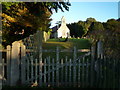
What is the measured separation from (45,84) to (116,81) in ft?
9.31

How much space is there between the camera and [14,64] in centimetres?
584

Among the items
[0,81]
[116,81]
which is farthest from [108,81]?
[0,81]

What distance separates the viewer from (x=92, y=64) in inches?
233

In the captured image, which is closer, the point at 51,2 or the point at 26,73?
the point at 26,73

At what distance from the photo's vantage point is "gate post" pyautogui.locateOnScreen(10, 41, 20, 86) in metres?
5.82

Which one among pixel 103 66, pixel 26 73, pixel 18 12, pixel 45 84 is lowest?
pixel 45 84

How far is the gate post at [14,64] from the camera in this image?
582 centimetres

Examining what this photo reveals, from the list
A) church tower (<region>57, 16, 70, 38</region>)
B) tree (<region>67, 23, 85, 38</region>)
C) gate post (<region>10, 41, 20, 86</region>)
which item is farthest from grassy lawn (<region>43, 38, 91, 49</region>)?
church tower (<region>57, 16, 70, 38</region>)

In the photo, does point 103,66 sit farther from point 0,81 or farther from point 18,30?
point 18,30

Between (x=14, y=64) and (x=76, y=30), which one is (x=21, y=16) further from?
(x=76, y=30)

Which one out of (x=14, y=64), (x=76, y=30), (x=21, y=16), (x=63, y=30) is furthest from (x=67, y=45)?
(x=63, y=30)

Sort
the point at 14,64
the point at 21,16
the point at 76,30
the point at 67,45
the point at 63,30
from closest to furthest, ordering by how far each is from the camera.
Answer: the point at 14,64 → the point at 21,16 → the point at 67,45 → the point at 76,30 → the point at 63,30

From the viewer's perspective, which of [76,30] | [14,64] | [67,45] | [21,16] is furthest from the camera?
[76,30]

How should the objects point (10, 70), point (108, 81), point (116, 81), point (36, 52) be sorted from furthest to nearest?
point (36, 52) < point (10, 70) < point (108, 81) < point (116, 81)
